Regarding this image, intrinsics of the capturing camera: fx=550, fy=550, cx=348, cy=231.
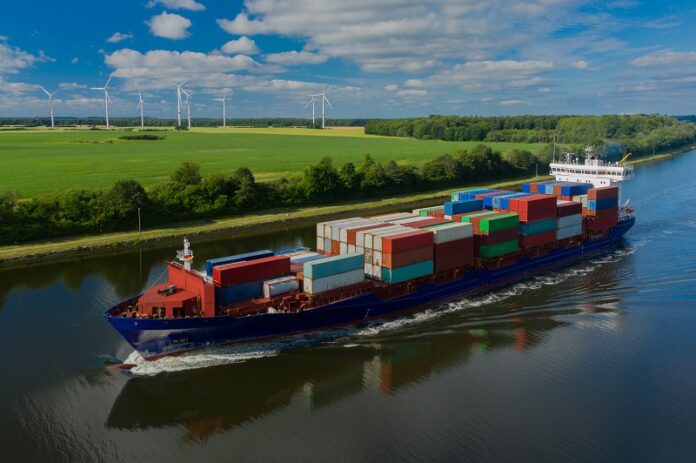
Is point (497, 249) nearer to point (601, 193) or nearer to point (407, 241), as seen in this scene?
point (407, 241)

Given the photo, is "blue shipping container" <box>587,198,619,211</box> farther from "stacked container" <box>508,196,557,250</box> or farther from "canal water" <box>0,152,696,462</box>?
"canal water" <box>0,152,696,462</box>

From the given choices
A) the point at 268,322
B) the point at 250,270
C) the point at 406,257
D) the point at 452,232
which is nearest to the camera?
the point at 268,322

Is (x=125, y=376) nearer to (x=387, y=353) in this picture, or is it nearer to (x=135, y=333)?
(x=135, y=333)

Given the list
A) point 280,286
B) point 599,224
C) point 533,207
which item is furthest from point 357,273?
point 599,224

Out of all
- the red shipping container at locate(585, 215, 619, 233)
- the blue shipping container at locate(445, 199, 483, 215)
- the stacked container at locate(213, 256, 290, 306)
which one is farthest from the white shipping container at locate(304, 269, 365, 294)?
the red shipping container at locate(585, 215, 619, 233)

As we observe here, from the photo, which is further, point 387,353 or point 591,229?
point 591,229

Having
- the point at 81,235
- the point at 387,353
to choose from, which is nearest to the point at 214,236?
the point at 81,235
